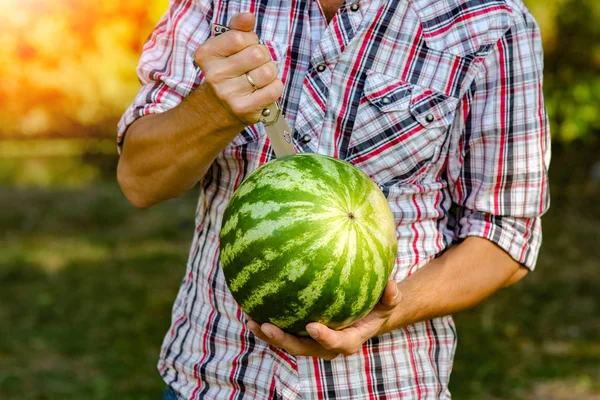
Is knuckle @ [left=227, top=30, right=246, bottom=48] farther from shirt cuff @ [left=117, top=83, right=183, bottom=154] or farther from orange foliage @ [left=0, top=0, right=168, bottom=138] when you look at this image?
orange foliage @ [left=0, top=0, right=168, bottom=138]

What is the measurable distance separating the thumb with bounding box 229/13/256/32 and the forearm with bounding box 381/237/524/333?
0.87 m

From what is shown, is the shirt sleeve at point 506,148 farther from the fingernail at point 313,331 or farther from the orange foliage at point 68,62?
the orange foliage at point 68,62

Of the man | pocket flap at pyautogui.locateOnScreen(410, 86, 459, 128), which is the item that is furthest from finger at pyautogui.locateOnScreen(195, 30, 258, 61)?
pocket flap at pyautogui.locateOnScreen(410, 86, 459, 128)

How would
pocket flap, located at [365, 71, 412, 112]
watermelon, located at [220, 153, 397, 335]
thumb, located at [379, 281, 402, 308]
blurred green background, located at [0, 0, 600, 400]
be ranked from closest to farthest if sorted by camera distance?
watermelon, located at [220, 153, 397, 335], thumb, located at [379, 281, 402, 308], pocket flap, located at [365, 71, 412, 112], blurred green background, located at [0, 0, 600, 400]

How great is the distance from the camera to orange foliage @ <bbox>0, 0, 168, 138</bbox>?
375 inches

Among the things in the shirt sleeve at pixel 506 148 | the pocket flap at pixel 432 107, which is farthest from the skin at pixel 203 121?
the shirt sleeve at pixel 506 148

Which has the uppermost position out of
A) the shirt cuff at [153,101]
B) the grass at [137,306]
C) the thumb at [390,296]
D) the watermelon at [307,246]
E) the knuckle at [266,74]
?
the shirt cuff at [153,101]

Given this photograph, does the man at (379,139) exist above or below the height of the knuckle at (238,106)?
below

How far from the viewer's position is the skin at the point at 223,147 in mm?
1951

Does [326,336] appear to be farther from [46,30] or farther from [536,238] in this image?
[46,30]

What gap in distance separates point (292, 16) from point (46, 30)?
26.9 ft

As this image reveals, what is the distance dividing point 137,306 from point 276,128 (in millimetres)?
5101

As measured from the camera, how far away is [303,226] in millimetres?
1899

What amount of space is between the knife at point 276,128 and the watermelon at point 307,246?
4.6 inches
